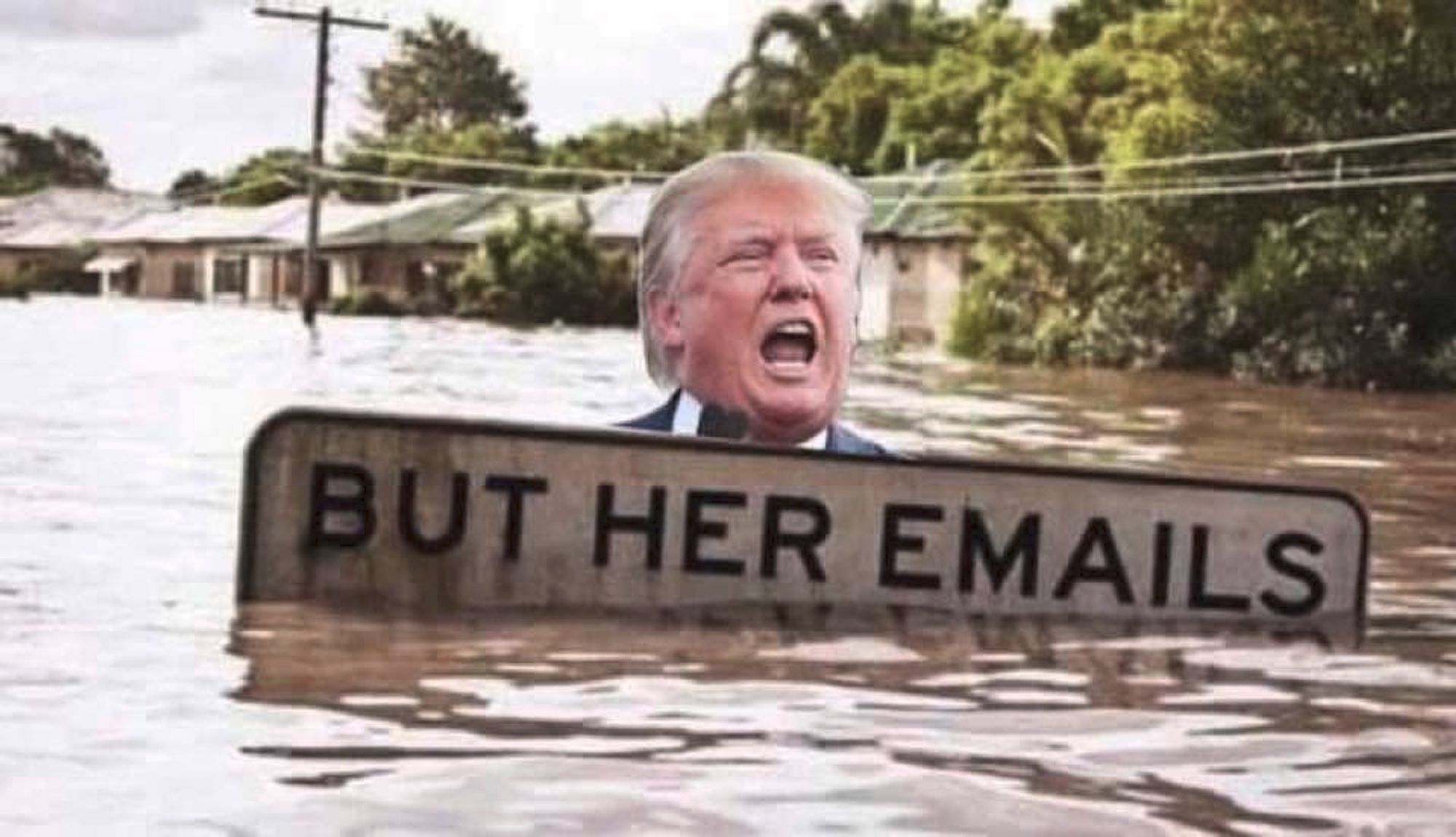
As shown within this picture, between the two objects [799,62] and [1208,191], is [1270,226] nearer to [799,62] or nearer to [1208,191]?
[1208,191]

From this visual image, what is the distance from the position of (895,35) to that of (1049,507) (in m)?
75.3

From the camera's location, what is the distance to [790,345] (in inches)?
233

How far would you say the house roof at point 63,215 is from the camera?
103500mm

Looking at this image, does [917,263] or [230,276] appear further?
[230,276]

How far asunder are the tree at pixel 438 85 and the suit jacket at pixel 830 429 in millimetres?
113545

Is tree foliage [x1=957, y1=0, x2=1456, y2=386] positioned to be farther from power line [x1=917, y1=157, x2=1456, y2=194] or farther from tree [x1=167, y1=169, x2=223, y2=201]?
tree [x1=167, y1=169, x2=223, y2=201]

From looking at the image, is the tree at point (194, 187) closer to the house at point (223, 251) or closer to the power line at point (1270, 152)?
the house at point (223, 251)

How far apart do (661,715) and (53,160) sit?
130 meters

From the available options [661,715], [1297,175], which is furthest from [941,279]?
[661,715]

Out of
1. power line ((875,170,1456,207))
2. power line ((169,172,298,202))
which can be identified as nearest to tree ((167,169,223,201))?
power line ((169,172,298,202))

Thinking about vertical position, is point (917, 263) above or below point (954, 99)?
below

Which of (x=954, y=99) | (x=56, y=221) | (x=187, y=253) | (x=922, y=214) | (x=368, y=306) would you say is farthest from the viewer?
(x=56, y=221)

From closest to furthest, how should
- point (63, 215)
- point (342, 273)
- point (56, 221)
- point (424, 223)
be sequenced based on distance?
point (424, 223) → point (342, 273) → point (56, 221) → point (63, 215)

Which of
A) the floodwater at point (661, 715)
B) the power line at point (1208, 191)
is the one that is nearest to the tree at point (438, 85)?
the power line at point (1208, 191)
